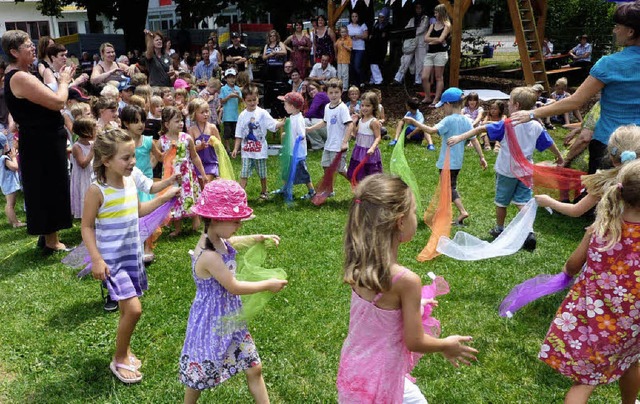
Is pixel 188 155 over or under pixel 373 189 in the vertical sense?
under

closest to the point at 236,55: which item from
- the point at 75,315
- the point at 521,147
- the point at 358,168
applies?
the point at 358,168

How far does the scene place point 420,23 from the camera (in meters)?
14.5

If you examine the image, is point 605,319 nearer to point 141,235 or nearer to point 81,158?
point 141,235

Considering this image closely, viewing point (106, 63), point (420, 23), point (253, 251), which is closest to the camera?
point (253, 251)

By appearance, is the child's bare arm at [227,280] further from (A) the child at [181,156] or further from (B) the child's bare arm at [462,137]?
(A) the child at [181,156]

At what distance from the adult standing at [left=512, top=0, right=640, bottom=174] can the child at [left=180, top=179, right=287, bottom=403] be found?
8.76ft

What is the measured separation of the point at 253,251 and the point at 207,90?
9286 millimetres

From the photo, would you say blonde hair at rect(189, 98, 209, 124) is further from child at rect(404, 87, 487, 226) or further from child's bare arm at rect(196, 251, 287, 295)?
child's bare arm at rect(196, 251, 287, 295)

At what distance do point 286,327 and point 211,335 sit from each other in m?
1.57

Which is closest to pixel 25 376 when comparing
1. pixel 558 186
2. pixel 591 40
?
pixel 558 186

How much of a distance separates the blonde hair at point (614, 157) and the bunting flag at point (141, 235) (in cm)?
319

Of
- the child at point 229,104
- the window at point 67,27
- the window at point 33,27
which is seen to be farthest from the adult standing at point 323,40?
the window at point 67,27

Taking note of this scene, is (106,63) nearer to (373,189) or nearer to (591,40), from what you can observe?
(373,189)

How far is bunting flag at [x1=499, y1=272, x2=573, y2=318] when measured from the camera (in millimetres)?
3840
